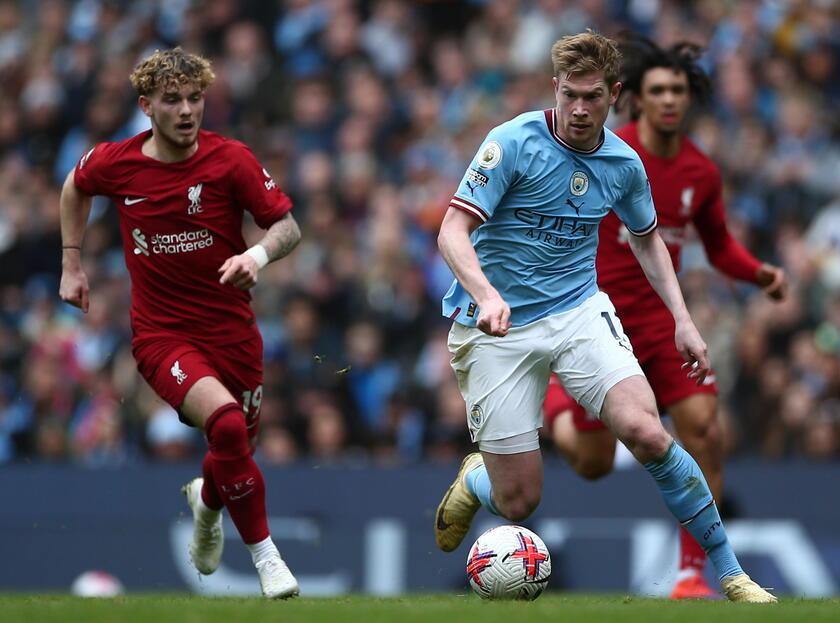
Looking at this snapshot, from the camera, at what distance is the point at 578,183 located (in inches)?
277

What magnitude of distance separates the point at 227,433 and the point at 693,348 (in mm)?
2397

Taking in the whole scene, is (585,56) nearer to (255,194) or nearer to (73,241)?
(255,194)

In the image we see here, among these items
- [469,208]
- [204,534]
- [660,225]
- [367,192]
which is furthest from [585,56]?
[367,192]

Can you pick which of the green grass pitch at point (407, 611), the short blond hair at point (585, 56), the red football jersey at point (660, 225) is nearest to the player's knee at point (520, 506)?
the green grass pitch at point (407, 611)

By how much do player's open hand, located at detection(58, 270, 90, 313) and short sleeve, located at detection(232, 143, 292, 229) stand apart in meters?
1.00

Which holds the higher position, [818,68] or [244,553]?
[818,68]

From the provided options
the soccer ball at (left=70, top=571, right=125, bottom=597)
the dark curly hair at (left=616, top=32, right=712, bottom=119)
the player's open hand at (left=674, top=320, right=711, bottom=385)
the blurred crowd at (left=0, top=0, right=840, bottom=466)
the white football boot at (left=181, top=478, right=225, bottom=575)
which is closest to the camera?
the player's open hand at (left=674, top=320, right=711, bottom=385)

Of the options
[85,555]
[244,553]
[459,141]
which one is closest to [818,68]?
[459,141]

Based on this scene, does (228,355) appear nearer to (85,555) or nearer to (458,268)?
(458,268)

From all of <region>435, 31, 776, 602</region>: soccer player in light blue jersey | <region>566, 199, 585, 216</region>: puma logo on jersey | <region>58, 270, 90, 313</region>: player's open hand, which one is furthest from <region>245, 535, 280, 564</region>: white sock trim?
<region>566, 199, 585, 216</region>: puma logo on jersey

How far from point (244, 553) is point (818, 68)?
7.57 meters

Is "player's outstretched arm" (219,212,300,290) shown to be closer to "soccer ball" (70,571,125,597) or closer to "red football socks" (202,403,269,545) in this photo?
"red football socks" (202,403,269,545)

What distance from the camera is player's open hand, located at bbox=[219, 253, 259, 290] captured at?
7.04 meters

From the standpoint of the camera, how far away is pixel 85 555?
12.1m
